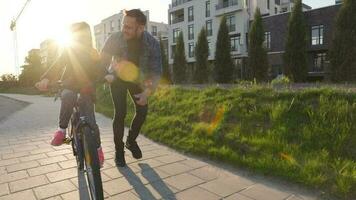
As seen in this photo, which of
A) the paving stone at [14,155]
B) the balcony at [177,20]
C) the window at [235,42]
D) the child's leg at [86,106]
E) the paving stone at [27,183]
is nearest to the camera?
the child's leg at [86,106]

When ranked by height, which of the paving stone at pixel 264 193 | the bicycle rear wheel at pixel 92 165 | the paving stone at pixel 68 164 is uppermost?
the bicycle rear wheel at pixel 92 165

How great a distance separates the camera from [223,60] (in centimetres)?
3325

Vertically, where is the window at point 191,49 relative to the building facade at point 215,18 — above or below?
below

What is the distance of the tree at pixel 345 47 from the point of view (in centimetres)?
2333

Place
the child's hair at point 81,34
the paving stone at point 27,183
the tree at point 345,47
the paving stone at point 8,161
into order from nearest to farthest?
1. the child's hair at point 81,34
2. the paving stone at point 27,183
3. the paving stone at point 8,161
4. the tree at point 345,47

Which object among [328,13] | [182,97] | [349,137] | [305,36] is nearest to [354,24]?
[305,36]

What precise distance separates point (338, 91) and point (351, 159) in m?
2.37

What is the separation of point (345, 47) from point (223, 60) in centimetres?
1227

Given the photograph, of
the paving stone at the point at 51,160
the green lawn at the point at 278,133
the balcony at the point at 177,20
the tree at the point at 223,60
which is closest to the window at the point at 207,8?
the balcony at the point at 177,20

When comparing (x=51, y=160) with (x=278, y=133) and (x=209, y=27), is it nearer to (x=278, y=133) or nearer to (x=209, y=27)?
(x=278, y=133)

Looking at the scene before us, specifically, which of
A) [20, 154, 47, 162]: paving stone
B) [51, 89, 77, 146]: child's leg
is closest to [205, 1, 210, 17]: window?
[20, 154, 47, 162]: paving stone

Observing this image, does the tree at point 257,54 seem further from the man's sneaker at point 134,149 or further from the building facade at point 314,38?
the man's sneaker at point 134,149

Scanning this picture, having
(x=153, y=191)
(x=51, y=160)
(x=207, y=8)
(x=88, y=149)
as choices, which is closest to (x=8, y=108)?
(x=51, y=160)

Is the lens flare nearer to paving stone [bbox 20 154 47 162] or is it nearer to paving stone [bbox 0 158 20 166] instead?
paving stone [bbox 20 154 47 162]
